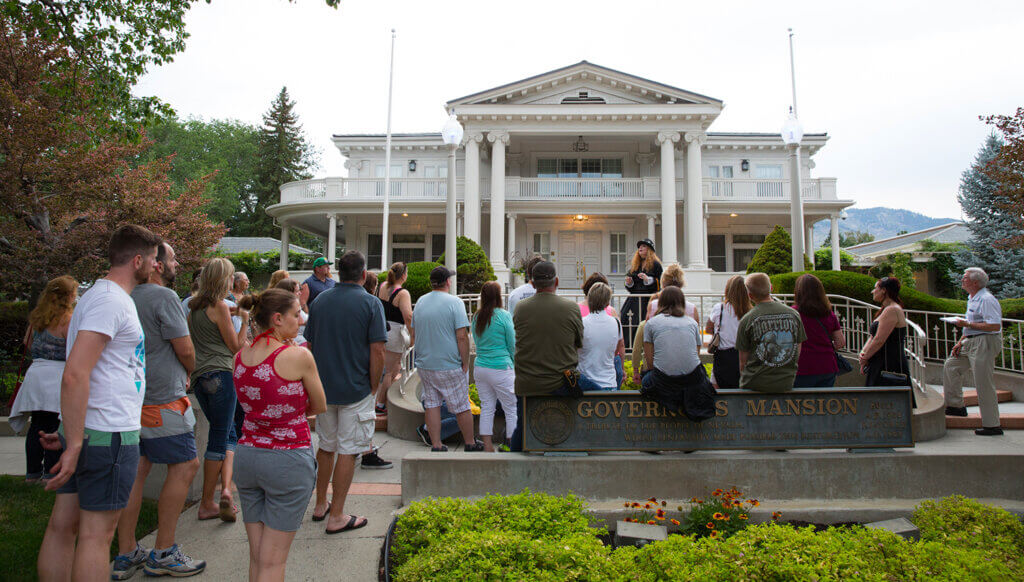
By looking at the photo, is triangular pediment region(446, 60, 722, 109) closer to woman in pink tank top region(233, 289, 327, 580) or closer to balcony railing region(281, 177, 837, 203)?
balcony railing region(281, 177, 837, 203)

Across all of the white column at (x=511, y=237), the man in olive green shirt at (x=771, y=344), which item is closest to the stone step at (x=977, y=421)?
the man in olive green shirt at (x=771, y=344)

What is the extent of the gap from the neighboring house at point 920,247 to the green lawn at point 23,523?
32.0 meters

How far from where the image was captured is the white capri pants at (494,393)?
5555 millimetres

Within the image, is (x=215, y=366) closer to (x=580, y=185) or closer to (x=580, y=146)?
(x=580, y=185)

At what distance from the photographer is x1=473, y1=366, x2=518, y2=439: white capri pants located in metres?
5.55

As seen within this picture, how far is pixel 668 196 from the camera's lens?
22500 millimetres

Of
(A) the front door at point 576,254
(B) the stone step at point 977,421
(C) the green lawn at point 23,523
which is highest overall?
(A) the front door at point 576,254

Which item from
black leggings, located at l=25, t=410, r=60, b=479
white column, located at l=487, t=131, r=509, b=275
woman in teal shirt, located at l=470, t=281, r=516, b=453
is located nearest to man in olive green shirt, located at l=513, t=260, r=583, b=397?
woman in teal shirt, located at l=470, t=281, r=516, b=453

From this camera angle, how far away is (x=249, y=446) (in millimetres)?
2984

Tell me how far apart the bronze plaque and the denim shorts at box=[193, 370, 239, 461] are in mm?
2419

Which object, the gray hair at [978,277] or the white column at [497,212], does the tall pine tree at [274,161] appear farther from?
the gray hair at [978,277]

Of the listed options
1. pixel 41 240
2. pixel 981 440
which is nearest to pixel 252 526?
pixel 981 440

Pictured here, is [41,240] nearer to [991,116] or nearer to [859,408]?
[859,408]

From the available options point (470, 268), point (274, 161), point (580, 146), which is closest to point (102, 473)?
point (470, 268)
